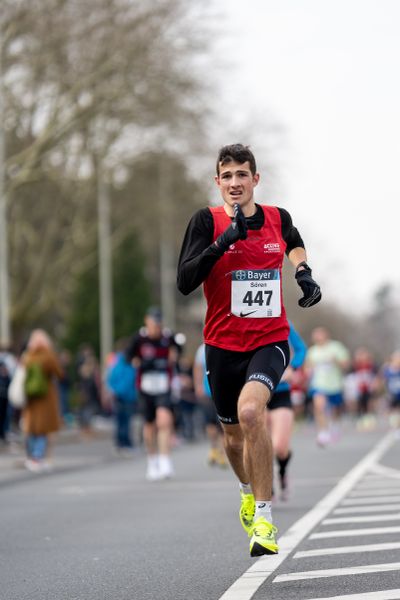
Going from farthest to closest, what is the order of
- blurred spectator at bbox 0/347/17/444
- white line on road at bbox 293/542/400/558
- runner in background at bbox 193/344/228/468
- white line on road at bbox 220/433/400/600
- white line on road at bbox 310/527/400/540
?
blurred spectator at bbox 0/347/17/444 < runner in background at bbox 193/344/228/468 < white line on road at bbox 310/527/400/540 < white line on road at bbox 293/542/400/558 < white line on road at bbox 220/433/400/600

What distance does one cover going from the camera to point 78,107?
34.7m

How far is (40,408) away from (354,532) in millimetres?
10225

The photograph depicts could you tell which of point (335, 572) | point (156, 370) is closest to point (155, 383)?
point (156, 370)

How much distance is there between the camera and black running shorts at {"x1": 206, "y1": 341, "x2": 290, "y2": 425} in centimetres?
807

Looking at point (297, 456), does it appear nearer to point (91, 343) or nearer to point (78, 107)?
point (78, 107)

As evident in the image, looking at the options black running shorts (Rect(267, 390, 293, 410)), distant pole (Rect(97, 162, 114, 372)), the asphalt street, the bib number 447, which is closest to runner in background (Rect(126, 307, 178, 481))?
the asphalt street

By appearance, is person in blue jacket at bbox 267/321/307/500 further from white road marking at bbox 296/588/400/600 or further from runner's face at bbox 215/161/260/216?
white road marking at bbox 296/588/400/600

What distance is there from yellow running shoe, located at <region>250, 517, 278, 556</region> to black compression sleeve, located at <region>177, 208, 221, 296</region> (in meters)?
1.24

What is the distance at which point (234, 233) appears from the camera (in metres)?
7.75

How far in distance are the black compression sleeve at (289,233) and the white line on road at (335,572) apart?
1726mm

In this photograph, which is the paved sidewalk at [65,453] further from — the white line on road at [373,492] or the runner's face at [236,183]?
the runner's face at [236,183]

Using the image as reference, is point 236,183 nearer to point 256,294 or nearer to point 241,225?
point 241,225

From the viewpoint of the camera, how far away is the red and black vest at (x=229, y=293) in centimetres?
817

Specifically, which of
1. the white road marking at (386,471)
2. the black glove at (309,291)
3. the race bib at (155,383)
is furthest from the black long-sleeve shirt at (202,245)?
the race bib at (155,383)
